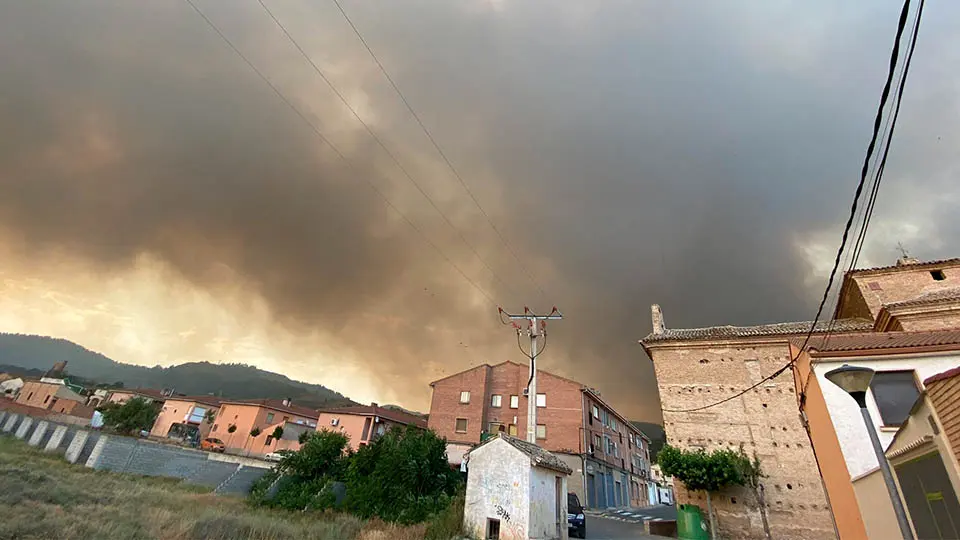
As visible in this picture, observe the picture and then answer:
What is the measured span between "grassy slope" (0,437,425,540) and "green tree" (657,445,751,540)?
13.7m

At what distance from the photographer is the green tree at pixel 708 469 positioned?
19141 millimetres

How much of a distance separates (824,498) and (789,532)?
236 centimetres

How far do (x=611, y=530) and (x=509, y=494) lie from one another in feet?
40.7

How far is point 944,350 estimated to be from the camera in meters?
11.2

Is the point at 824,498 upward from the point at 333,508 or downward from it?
upward

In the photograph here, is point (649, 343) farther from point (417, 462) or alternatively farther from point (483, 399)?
point (483, 399)

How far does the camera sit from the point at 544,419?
122 ft

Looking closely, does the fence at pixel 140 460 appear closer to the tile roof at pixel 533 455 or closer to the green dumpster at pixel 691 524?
the tile roof at pixel 533 455

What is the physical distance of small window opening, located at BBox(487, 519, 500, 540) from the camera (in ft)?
41.9

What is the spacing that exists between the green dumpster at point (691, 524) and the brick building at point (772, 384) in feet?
3.31

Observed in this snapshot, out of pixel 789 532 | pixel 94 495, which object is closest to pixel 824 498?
pixel 789 532

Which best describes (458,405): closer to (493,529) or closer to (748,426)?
(748,426)

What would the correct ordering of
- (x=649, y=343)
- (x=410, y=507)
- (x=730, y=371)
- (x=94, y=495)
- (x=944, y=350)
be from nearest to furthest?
(x=944, y=350) < (x=94, y=495) < (x=410, y=507) < (x=730, y=371) < (x=649, y=343)

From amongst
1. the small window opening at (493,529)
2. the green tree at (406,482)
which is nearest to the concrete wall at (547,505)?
the small window opening at (493,529)
